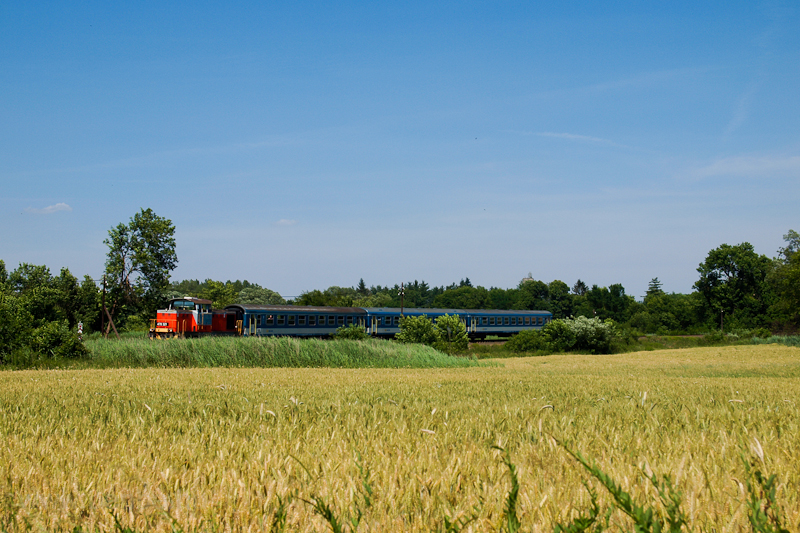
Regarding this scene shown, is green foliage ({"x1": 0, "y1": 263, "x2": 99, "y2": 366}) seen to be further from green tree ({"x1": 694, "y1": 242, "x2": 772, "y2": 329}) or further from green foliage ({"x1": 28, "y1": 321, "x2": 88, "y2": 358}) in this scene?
green tree ({"x1": 694, "y1": 242, "x2": 772, "y2": 329})

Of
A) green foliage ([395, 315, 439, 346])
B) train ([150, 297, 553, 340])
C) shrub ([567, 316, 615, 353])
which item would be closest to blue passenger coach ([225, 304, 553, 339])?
train ([150, 297, 553, 340])

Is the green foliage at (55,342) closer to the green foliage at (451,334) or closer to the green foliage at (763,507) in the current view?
the green foliage at (763,507)

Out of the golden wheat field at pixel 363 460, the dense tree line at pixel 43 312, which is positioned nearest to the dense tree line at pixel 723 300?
the dense tree line at pixel 43 312

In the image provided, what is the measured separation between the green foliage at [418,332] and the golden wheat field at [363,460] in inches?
1349

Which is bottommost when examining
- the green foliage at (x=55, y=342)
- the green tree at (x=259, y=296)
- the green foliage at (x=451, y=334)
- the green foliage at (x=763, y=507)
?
the green foliage at (x=451, y=334)

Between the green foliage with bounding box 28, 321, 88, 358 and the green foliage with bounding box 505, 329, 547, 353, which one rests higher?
the green foliage with bounding box 28, 321, 88, 358

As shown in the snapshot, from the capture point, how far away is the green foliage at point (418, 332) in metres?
38.7

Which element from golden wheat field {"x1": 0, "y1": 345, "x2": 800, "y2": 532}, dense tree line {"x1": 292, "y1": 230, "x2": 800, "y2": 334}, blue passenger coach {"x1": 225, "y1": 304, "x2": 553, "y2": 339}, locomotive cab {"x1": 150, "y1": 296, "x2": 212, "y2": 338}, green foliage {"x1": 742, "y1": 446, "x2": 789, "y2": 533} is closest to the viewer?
green foliage {"x1": 742, "y1": 446, "x2": 789, "y2": 533}

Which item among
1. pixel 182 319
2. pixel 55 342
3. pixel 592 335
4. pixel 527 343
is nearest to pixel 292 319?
pixel 182 319

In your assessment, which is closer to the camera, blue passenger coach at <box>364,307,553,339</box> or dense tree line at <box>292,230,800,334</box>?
blue passenger coach at <box>364,307,553,339</box>

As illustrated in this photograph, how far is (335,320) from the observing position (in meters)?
40.8

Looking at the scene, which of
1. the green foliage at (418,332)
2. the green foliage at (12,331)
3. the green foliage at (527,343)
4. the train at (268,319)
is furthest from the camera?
the green foliage at (527,343)

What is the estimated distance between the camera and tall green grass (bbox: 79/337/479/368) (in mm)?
19906

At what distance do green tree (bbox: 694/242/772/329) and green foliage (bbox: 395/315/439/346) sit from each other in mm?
71501
